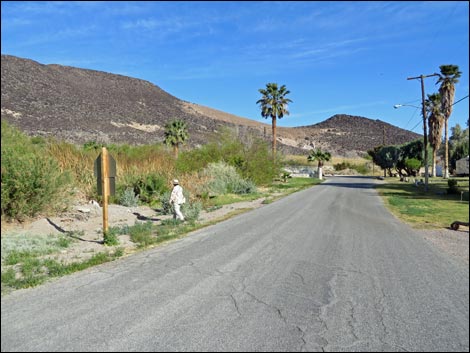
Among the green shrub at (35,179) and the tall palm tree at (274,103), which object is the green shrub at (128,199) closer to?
the green shrub at (35,179)

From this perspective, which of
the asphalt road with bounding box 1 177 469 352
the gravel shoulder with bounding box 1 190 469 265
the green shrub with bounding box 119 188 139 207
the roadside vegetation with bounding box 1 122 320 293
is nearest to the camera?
the asphalt road with bounding box 1 177 469 352

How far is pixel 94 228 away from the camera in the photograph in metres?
11.6

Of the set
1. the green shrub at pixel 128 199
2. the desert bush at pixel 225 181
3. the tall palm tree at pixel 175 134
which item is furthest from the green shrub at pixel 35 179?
the tall palm tree at pixel 175 134

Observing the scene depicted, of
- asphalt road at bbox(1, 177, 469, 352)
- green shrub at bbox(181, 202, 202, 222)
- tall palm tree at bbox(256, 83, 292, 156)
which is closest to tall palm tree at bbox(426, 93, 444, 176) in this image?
tall palm tree at bbox(256, 83, 292, 156)

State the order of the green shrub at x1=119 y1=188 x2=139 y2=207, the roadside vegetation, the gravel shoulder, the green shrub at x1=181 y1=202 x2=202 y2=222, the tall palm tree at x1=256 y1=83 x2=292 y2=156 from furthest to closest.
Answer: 1. the tall palm tree at x1=256 y1=83 x2=292 y2=156
2. the green shrub at x1=119 y1=188 x2=139 y2=207
3. the green shrub at x1=181 y1=202 x2=202 y2=222
4. the gravel shoulder
5. the roadside vegetation

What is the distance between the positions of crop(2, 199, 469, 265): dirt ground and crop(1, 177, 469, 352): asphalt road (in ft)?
2.14

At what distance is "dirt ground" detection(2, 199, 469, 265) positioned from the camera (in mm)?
7715

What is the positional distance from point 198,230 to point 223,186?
14288 mm

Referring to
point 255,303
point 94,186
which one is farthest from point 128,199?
point 255,303

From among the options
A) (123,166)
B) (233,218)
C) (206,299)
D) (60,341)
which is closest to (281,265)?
(206,299)

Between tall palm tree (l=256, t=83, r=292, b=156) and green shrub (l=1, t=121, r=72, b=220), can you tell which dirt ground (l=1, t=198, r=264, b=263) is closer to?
green shrub (l=1, t=121, r=72, b=220)

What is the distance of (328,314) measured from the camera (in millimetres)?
4359

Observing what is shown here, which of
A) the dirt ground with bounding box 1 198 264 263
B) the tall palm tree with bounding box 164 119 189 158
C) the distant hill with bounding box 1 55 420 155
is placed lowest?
the dirt ground with bounding box 1 198 264 263

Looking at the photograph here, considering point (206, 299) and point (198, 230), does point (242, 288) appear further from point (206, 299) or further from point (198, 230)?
point (198, 230)
